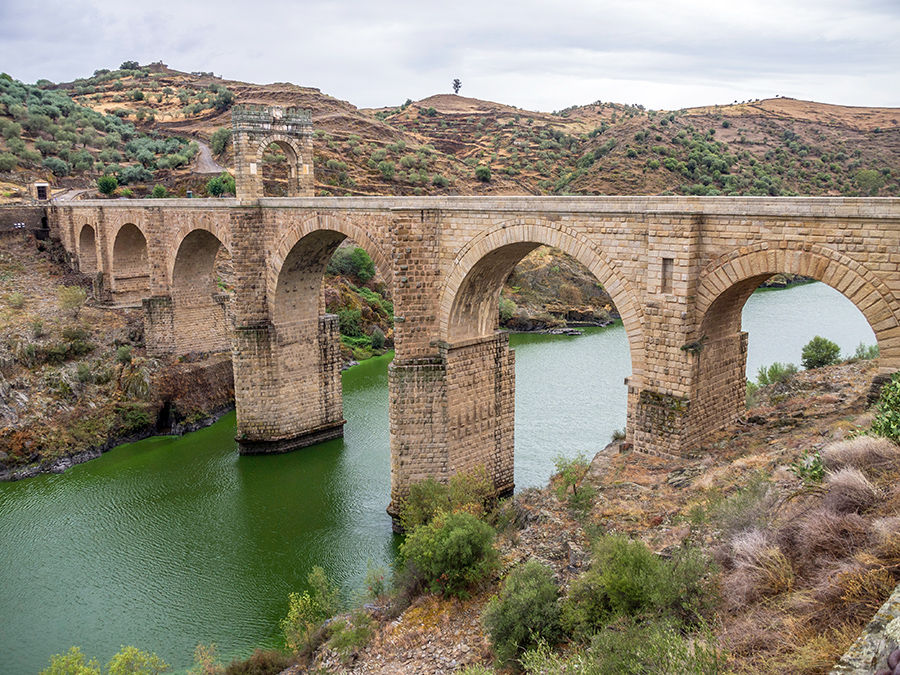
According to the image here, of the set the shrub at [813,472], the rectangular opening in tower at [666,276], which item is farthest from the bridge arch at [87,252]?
the shrub at [813,472]

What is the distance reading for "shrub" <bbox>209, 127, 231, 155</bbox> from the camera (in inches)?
1777

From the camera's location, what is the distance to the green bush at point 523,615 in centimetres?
718

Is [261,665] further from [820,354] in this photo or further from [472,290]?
[820,354]

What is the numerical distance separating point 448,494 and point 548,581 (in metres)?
5.42

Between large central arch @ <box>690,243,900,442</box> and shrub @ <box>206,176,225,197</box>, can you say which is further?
shrub @ <box>206,176,225,197</box>

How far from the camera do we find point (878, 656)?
349 centimetres

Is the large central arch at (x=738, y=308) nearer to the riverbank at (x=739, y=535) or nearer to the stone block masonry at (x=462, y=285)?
the stone block masonry at (x=462, y=285)

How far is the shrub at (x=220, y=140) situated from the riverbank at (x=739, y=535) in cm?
4034

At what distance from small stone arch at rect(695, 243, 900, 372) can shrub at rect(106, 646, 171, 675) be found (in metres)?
9.36

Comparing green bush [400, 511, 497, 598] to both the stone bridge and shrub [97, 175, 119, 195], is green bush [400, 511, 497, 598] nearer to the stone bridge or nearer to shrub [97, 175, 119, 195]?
the stone bridge

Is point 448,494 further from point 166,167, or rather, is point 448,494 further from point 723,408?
point 166,167

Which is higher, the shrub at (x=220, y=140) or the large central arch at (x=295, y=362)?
the shrub at (x=220, y=140)

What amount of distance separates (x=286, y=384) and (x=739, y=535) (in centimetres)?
1517

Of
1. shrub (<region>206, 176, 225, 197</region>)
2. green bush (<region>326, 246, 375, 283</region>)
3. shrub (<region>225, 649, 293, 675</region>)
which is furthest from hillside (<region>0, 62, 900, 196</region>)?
shrub (<region>225, 649, 293, 675</region>)
